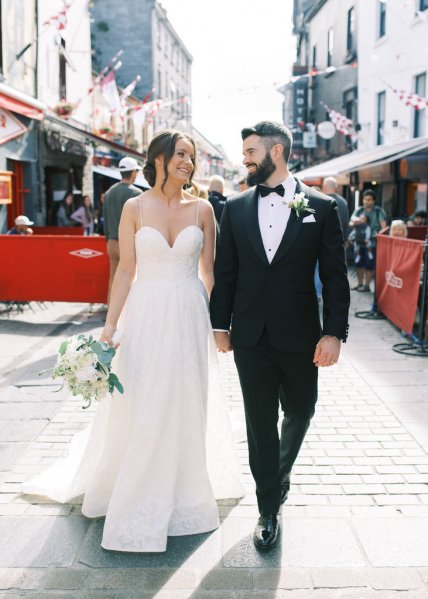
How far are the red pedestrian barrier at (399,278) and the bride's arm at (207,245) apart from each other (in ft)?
16.1

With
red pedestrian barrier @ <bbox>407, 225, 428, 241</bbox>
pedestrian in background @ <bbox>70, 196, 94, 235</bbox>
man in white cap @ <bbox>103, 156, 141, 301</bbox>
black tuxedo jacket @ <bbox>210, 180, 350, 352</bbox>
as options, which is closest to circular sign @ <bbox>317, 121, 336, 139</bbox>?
pedestrian in background @ <bbox>70, 196, 94, 235</bbox>

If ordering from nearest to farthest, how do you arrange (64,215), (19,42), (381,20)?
(19,42) → (64,215) → (381,20)

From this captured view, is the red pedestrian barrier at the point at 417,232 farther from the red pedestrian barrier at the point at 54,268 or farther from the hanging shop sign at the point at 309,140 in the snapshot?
the hanging shop sign at the point at 309,140

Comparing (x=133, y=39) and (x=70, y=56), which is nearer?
(x=70, y=56)

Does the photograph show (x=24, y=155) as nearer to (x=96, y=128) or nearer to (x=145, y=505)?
(x=96, y=128)

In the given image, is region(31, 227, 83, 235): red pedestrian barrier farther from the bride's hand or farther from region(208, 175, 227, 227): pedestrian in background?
the bride's hand

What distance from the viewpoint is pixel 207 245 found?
147 inches

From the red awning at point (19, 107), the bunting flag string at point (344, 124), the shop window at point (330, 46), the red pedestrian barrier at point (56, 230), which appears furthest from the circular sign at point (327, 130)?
the red pedestrian barrier at point (56, 230)

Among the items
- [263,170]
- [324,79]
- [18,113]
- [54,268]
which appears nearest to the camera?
[263,170]

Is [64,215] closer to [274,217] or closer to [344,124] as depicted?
[344,124]

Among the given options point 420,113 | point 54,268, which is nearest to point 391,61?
point 420,113

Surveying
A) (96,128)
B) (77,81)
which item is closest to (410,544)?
(77,81)

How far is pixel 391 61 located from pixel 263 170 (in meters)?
17.7

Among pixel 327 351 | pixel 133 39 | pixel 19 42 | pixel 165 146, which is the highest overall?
pixel 133 39
